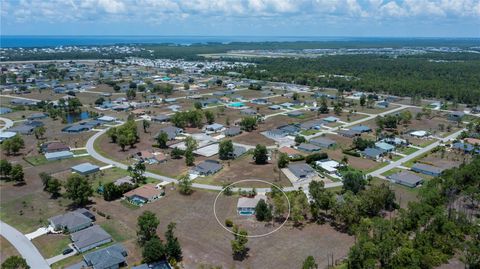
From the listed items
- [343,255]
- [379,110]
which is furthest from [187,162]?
[379,110]

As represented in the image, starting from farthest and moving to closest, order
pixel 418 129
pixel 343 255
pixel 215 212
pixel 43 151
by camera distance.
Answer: pixel 418 129
pixel 43 151
pixel 215 212
pixel 343 255

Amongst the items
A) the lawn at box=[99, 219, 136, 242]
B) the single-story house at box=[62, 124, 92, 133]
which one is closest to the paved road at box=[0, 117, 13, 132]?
the single-story house at box=[62, 124, 92, 133]

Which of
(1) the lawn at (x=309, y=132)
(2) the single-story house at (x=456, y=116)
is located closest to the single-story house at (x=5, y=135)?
(1) the lawn at (x=309, y=132)

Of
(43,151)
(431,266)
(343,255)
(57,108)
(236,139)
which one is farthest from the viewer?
(57,108)

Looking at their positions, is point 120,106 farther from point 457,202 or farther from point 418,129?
point 457,202

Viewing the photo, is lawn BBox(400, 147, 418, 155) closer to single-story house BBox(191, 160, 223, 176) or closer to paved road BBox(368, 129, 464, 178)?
paved road BBox(368, 129, 464, 178)

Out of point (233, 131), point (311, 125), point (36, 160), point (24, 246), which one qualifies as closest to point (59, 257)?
point (24, 246)
